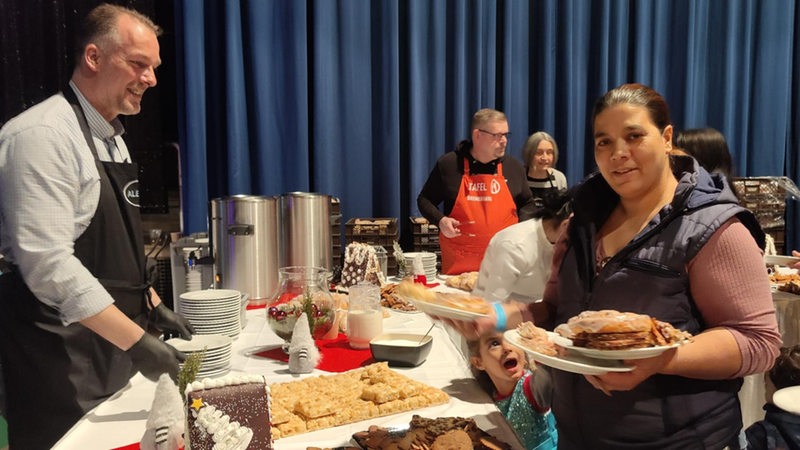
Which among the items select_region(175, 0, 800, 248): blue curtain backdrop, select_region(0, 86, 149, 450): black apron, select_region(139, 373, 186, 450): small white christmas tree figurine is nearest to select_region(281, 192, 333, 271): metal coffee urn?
select_region(0, 86, 149, 450): black apron

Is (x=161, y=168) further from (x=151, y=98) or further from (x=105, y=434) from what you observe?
(x=105, y=434)

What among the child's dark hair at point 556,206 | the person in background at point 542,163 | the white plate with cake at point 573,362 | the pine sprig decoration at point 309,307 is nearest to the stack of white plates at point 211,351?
the pine sprig decoration at point 309,307

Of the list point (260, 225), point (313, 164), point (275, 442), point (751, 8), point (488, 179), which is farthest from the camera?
point (751, 8)

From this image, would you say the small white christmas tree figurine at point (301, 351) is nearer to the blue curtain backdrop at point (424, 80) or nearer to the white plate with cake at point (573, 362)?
the white plate with cake at point (573, 362)

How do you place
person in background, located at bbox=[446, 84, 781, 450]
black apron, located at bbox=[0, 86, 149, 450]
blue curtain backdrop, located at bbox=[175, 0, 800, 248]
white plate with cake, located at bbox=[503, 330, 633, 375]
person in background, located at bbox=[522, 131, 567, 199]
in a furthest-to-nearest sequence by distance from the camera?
person in background, located at bbox=[522, 131, 567, 199]
blue curtain backdrop, located at bbox=[175, 0, 800, 248]
black apron, located at bbox=[0, 86, 149, 450]
person in background, located at bbox=[446, 84, 781, 450]
white plate with cake, located at bbox=[503, 330, 633, 375]

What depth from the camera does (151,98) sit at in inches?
174

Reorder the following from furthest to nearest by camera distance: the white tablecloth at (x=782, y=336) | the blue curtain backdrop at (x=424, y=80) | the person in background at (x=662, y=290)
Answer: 1. the blue curtain backdrop at (x=424, y=80)
2. the white tablecloth at (x=782, y=336)
3. the person in background at (x=662, y=290)

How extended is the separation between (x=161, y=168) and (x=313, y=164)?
1.09m

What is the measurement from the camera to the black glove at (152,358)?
162 cm

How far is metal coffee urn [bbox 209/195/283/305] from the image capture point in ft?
8.58

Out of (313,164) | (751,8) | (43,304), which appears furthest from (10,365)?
(751,8)

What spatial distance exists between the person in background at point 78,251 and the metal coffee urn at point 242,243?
1.75ft

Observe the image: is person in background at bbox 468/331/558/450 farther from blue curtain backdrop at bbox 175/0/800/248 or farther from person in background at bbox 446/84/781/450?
blue curtain backdrop at bbox 175/0/800/248

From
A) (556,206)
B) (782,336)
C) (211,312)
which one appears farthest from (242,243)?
(782,336)
